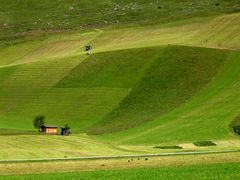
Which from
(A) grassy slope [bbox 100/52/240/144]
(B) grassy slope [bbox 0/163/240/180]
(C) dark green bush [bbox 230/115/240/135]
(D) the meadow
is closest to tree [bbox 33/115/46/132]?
(D) the meadow

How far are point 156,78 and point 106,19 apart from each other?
91482 millimetres

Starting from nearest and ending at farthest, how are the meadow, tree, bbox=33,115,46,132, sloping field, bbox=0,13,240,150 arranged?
the meadow, tree, bbox=33,115,46,132, sloping field, bbox=0,13,240,150

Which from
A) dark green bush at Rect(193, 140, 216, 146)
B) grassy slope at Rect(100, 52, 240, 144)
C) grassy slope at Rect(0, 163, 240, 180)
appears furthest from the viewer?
grassy slope at Rect(100, 52, 240, 144)

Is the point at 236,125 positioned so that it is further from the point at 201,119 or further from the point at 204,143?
the point at 204,143

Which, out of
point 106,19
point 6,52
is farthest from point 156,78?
point 106,19

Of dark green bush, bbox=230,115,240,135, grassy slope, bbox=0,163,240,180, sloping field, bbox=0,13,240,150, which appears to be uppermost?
sloping field, bbox=0,13,240,150

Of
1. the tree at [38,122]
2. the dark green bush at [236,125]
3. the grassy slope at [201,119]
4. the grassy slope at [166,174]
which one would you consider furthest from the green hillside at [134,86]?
the grassy slope at [166,174]

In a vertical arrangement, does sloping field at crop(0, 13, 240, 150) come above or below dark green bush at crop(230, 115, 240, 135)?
above

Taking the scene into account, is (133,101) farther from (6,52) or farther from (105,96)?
(6,52)

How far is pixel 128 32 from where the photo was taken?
5945 inches

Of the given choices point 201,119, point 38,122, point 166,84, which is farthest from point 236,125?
point 38,122

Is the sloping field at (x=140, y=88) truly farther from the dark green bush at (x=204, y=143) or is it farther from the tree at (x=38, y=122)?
the dark green bush at (x=204, y=143)

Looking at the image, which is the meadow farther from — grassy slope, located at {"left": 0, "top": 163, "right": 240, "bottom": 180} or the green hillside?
the green hillside

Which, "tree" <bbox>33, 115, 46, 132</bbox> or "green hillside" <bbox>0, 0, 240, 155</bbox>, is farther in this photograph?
"tree" <bbox>33, 115, 46, 132</bbox>
